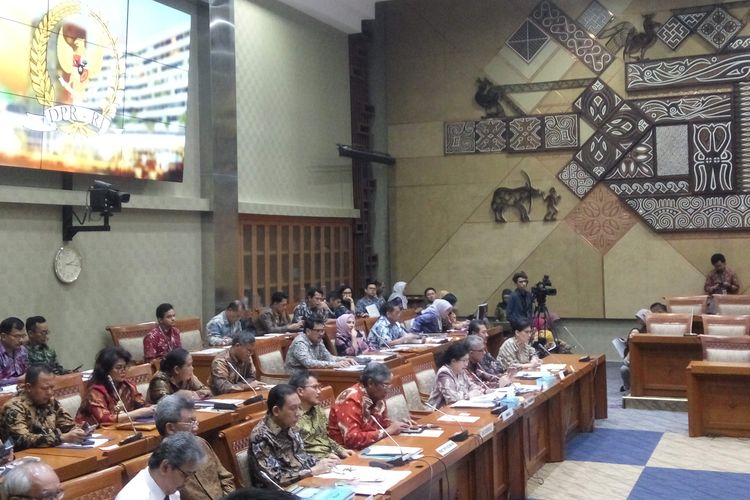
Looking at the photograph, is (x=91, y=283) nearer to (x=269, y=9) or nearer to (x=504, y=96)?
(x=269, y=9)

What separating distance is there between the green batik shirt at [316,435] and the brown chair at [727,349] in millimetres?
4595

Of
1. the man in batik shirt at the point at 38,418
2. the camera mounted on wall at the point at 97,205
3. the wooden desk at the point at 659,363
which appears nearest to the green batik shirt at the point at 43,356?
the camera mounted on wall at the point at 97,205

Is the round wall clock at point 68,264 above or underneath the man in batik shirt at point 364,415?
above

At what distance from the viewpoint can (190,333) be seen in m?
9.24

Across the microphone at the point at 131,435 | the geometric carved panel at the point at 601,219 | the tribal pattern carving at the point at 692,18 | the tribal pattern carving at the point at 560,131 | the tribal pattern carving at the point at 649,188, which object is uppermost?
the tribal pattern carving at the point at 692,18

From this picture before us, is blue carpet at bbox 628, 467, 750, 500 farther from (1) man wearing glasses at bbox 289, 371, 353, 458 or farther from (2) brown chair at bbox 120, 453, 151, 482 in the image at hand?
(2) brown chair at bbox 120, 453, 151, 482

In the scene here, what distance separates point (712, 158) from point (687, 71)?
1340 millimetres

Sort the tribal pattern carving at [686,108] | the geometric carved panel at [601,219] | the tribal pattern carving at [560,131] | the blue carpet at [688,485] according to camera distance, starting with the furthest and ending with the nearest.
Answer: the tribal pattern carving at [560,131]
the geometric carved panel at [601,219]
the tribal pattern carving at [686,108]
the blue carpet at [688,485]

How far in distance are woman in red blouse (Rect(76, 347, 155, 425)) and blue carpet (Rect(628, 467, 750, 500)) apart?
349 cm

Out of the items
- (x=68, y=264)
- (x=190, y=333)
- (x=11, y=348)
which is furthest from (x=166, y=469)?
(x=190, y=333)

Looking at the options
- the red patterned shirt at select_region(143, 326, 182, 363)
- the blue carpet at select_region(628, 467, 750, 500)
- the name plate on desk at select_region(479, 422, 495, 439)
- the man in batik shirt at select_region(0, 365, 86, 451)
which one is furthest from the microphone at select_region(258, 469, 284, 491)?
the red patterned shirt at select_region(143, 326, 182, 363)

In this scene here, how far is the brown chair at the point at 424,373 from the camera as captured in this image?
6.60 meters

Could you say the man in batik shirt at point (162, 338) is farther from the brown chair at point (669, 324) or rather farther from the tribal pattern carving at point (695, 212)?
the tribal pattern carving at point (695, 212)

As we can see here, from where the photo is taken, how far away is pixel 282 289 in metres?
11.8
